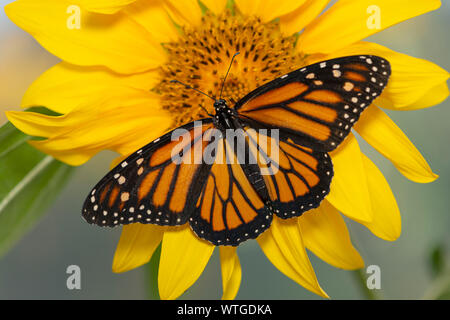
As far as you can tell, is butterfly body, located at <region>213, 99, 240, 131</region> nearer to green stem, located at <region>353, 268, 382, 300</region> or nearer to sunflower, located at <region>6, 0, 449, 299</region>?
sunflower, located at <region>6, 0, 449, 299</region>

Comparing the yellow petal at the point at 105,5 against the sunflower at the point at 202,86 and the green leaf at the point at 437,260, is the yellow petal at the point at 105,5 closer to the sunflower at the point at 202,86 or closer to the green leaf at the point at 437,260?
the sunflower at the point at 202,86

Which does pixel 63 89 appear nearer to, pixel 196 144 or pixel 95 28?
pixel 95 28

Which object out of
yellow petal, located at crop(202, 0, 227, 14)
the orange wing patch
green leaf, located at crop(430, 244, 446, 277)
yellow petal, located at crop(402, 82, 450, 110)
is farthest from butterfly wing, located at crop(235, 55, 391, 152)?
green leaf, located at crop(430, 244, 446, 277)

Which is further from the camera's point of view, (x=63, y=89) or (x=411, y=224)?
(x=411, y=224)

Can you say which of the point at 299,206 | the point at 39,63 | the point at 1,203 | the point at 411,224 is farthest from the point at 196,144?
the point at 411,224

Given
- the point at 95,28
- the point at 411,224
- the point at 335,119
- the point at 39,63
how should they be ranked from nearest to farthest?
the point at 335,119 → the point at 95,28 → the point at 39,63 → the point at 411,224

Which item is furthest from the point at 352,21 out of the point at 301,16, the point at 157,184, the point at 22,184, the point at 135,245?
the point at 22,184

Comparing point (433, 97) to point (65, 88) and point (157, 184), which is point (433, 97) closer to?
point (157, 184)
